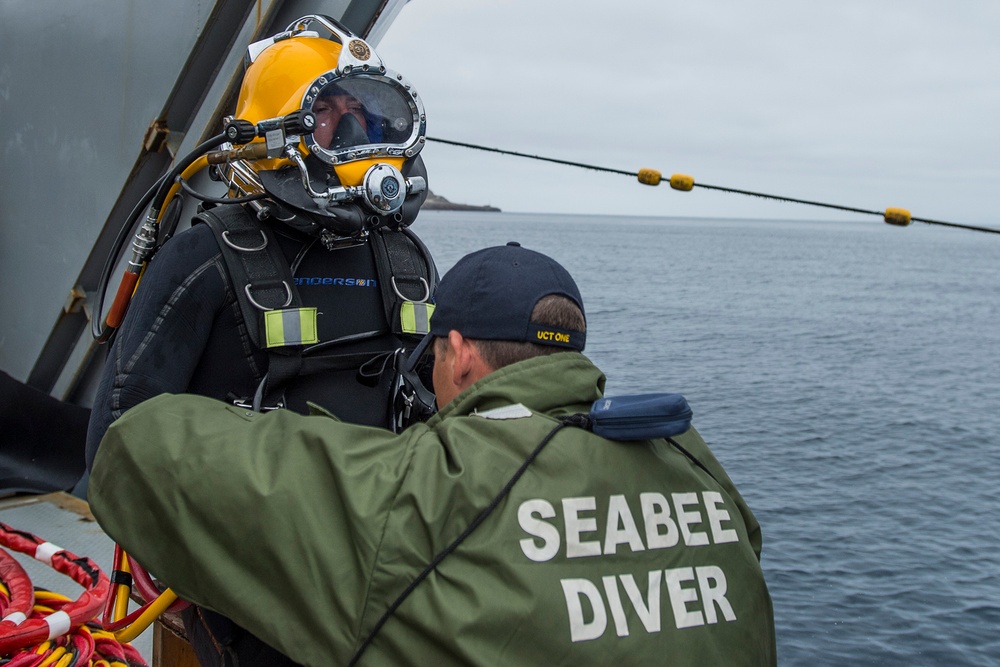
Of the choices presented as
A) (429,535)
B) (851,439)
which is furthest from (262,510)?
(851,439)

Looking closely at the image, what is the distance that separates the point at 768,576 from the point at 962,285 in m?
36.2

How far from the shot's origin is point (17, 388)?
13.1 ft

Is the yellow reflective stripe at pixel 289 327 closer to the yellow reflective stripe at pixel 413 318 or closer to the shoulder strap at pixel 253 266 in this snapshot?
the shoulder strap at pixel 253 266

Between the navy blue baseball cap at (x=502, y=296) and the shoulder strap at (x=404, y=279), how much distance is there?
571 mm

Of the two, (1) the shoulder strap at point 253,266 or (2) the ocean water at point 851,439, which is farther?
(2) the ocean water at point 851,439

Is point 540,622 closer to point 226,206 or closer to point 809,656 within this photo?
point 226,206

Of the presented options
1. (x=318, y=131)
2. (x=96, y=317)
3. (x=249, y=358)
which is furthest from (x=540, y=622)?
(x=96, y=317)

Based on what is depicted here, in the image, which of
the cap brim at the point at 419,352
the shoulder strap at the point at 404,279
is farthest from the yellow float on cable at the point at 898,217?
the cap brim at the point at 419,352

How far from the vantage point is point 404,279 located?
229 cm

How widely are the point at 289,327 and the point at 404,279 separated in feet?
1.24

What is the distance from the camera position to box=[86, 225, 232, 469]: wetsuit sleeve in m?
1.93

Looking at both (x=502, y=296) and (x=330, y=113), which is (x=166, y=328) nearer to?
(x=330, y=113)

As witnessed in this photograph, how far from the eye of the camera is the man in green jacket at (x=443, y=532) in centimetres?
127

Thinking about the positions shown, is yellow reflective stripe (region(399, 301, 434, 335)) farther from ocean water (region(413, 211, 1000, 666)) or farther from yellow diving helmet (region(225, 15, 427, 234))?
ocean water (region(413, 211, 1000, 666))
